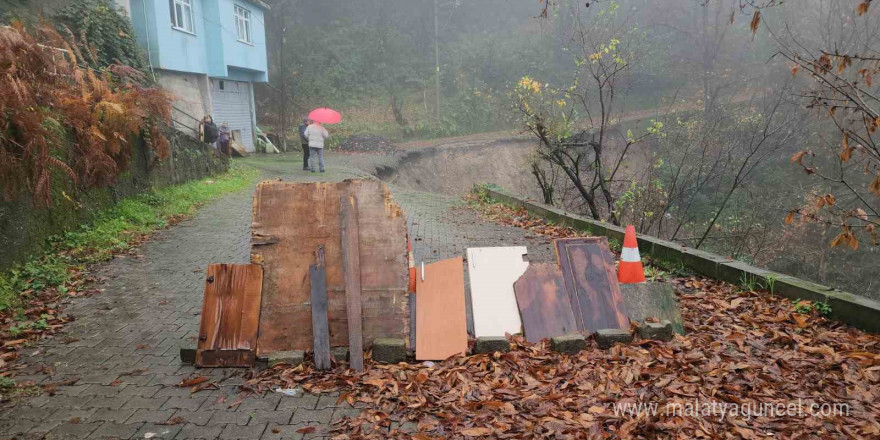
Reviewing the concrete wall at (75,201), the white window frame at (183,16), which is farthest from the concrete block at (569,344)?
the white window frame at (183,16)

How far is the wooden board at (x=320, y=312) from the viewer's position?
4.22m

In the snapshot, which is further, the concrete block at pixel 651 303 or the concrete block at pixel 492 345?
the concrete block at pixel 651 303

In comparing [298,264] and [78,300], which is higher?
[298,264]

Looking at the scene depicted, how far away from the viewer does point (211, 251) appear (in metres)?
8.00

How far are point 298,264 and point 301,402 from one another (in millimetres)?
1122

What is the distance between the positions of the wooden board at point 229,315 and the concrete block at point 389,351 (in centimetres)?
96

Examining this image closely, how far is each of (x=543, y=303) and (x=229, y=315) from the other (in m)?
2.57

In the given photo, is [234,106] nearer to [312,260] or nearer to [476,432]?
[312,260]

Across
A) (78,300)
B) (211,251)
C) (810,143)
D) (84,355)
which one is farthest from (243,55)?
(810,143)

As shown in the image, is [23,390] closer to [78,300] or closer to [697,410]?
[78,300]

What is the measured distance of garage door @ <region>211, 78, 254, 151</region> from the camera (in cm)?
2327

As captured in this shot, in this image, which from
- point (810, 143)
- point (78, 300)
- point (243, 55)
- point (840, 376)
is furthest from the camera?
point (243, 55)

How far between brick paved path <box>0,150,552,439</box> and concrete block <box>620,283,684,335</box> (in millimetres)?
2583

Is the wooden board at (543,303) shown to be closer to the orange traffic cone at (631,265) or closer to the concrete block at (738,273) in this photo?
the orange traffic cone at (631,265)
